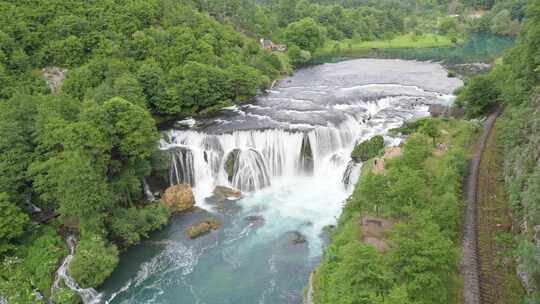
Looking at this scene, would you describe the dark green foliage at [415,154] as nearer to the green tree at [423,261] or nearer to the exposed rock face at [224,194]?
the green tree at [423,261]

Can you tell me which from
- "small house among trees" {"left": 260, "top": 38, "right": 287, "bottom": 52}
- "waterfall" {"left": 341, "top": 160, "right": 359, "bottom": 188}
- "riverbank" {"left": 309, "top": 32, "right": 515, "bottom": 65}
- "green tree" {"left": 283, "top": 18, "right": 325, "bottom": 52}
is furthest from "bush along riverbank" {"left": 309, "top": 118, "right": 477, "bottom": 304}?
"green tree" {"left": 283, "top": 18, "right": 325, "bottom": 52}

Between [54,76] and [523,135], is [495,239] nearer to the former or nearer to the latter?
[523,135]

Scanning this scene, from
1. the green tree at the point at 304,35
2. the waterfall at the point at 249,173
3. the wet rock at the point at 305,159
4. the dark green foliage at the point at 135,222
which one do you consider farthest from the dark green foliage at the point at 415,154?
the green tree at the point at 304,35

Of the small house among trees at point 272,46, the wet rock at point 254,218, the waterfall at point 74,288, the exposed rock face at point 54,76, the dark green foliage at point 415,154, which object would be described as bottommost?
the waterfall at point 74,288

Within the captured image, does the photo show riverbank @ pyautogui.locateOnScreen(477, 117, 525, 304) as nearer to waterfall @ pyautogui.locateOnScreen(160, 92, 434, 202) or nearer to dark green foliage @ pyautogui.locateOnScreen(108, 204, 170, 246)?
waterfall @ pyautogui.locateOnScreen(160, 92, 434, 202)

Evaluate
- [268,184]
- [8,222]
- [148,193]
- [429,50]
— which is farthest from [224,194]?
[429,50]

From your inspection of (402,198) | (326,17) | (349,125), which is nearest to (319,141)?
(349,125)
